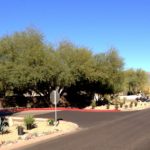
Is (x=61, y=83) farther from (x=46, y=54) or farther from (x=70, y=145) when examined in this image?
(x=70, y=145)

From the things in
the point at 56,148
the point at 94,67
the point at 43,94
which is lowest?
the point at 56,148

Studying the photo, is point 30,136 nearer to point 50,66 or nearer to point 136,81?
point 50,66

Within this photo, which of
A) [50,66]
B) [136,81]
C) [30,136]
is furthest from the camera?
[136,81]

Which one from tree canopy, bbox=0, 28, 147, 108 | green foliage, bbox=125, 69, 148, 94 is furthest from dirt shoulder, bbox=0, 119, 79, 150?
green foliage, bbox=125, 69, 148, 94

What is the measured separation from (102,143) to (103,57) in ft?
134

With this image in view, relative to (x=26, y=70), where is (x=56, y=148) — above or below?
below

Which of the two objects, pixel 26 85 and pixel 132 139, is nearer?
pixel 132 139

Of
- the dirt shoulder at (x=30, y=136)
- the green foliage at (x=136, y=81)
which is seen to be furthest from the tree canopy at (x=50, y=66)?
the green foliage at (x=136, y=81)

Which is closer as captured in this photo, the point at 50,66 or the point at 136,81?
the point at 50,66

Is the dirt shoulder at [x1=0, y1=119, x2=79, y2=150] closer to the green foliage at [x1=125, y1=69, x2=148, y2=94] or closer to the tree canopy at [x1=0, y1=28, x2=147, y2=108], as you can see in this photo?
the tree canopy at [x1=0, y1=28, x2=147, y2=108]

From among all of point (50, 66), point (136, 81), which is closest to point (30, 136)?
point (50, 66)

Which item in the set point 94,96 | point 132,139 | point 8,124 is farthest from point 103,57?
point 132,139

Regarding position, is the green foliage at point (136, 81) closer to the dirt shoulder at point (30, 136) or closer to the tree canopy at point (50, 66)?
the tree canopy at point (50, 66)

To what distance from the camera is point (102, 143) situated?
54.9ft
